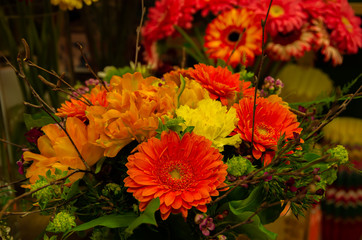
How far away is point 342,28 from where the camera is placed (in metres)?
0.67

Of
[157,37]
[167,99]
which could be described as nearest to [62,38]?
[157,37]

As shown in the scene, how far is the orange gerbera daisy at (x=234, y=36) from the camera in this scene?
62cm

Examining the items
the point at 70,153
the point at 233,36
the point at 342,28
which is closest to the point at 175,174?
the point at 70,153

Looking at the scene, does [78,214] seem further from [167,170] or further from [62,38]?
[62,38]

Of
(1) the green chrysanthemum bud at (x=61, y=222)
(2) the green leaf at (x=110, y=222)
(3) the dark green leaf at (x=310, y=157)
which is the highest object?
(3) the dark green leaf at (x=310, y=157)

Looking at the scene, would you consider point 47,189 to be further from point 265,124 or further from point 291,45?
point 291,45

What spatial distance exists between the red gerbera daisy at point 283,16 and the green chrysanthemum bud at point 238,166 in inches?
14.2

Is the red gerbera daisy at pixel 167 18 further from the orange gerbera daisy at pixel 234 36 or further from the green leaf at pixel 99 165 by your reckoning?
the green leaf at pixel 99 165

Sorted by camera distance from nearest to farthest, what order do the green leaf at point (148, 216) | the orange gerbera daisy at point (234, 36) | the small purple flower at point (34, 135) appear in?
1. the green leaf at point (148, 216)
2. the small purple flower at point (34, 135)
3. the orange gerbera daisy at point (234, 36)

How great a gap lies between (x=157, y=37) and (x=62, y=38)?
0.18m

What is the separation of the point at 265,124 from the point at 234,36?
0.95 feet

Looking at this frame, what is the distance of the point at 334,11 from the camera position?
68 centimetres

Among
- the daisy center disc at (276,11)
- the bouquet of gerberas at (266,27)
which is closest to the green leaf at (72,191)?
the bouquet of gerberas at (266,27)

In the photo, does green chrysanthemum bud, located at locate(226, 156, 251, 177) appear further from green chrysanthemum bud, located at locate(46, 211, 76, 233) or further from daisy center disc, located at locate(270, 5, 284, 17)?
daisy center disc, located at locate(270, 5, 284, 17)
